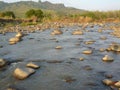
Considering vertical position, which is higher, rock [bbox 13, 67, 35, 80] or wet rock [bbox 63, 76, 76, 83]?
rock [bbox 13, 67, 35, 80]

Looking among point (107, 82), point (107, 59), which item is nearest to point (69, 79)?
point (107, 82)

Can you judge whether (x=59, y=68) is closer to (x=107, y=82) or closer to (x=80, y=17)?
(x=107, y=82)

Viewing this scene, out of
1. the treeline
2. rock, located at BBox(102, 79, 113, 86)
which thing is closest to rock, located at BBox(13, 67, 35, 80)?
rock, located at BBox(102, 79, 113, 86)

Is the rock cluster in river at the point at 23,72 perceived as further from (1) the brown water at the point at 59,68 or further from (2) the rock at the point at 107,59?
(2) the rock at the point at 107,59

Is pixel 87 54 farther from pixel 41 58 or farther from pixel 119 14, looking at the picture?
pixel 119 14

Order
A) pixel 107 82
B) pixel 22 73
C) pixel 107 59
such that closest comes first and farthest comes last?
1. pixel 107 82
2. pixel 22 73
3. pixel 107 59

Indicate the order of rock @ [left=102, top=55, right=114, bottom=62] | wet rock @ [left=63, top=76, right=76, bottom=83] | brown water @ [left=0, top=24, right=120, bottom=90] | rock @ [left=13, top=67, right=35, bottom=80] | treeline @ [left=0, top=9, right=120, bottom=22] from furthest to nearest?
treeline @ [left=0, top=9, right=120, bottom=22] → rock @ [left=102, top=55, right=114, bottom=62] → rock @ [left=13, top=67, right=35, bottom=80] → wet rock @ [left=63, top=76, right=76, bottom=83] → brown water @ [left=0, top=24, right=120, bottom=90]

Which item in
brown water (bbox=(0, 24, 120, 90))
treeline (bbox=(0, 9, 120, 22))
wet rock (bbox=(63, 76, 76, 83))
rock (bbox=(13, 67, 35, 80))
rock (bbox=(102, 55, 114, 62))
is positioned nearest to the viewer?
brown water (bbox=(0, 24, 120, 90))

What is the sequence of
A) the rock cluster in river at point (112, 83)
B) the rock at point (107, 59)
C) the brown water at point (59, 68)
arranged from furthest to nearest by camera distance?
the rock at point (107, 59) → the brown water at point (59, 68) → the rock cluster in river at point (112, 83)

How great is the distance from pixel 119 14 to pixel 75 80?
1314 inches

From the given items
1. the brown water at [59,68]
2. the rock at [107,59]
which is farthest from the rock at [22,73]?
the rock at [107,59]

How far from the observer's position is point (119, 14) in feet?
129

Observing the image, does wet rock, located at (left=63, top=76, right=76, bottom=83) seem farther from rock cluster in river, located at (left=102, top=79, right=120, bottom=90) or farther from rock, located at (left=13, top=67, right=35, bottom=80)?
rock, located at (left=13, top=67, right=35, bottom=80)

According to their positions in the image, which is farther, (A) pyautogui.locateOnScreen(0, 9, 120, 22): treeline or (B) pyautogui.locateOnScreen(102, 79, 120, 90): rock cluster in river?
(A) pyautogui.locateOnScreen(0, 9, 120, 22): treeline
